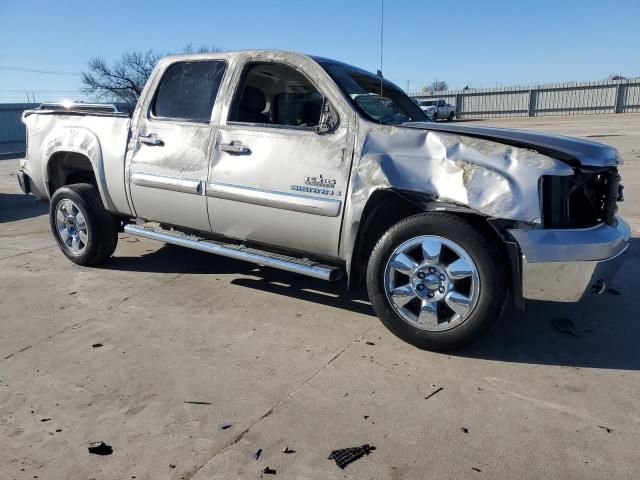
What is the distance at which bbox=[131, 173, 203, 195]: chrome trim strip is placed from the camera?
4160 millimetres

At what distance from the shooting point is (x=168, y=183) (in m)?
4.31

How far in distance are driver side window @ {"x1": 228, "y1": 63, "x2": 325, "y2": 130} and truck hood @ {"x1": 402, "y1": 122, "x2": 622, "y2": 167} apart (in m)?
0.86

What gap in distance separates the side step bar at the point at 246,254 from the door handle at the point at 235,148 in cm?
75

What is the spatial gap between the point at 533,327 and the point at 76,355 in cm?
316

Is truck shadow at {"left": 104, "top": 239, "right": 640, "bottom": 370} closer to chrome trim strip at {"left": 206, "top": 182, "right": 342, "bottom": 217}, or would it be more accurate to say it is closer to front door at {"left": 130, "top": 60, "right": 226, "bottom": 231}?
front door at {"left": 130, "top": 60, "right": 226, "bottom": 231}

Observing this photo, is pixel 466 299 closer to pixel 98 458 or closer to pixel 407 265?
pixel 407 265

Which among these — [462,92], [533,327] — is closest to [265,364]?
[533,327]

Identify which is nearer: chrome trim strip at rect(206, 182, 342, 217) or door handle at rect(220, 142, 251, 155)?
chrome trim strip at rect(206, 182, 342, 217)

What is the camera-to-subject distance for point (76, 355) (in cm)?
336

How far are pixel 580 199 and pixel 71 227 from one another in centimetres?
460

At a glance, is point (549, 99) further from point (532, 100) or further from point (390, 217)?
point (390, 217)

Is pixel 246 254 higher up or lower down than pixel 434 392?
higher up

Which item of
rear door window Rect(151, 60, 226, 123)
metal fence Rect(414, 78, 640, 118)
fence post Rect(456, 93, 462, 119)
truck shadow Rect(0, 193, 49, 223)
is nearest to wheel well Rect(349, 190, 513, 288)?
rear door window Rect(151, 60, 226, 123)

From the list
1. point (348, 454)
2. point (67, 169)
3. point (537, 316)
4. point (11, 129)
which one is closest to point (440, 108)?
point (11, 129)
